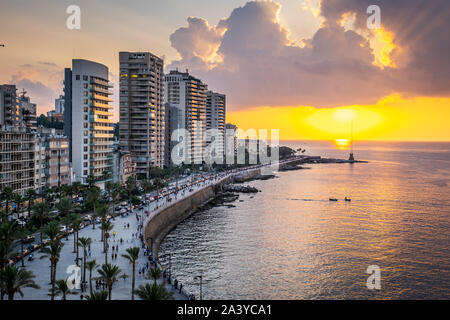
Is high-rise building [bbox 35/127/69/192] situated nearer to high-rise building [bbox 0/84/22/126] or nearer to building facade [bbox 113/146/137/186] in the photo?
building facade [bbox 113/146/137/186]

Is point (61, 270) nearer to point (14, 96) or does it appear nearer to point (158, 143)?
point (158, 143)

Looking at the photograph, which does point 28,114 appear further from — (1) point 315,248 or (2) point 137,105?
(1) point 315,248

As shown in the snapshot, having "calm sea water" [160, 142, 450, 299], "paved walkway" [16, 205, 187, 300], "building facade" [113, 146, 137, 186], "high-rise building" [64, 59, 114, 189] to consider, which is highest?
"high-rise building" [64, 59, 114, 189]

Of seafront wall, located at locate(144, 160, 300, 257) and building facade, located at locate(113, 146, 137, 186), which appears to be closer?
seafront wall, located at locate(144, 160, 300, 257)

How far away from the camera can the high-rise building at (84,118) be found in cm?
10719

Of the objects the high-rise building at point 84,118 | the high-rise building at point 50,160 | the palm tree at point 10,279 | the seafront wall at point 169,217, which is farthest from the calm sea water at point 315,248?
the high-rise building at point 84,118

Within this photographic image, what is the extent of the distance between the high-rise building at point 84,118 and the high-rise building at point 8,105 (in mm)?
50214

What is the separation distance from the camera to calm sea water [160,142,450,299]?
50.4 metres

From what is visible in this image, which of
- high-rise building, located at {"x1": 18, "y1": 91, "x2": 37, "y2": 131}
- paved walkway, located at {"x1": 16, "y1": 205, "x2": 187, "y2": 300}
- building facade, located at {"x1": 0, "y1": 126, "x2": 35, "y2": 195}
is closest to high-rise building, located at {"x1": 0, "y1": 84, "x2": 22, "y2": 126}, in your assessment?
high-rise building, located at {"x1": 18, "y1": 91, "x2": 37, "y2": 131}

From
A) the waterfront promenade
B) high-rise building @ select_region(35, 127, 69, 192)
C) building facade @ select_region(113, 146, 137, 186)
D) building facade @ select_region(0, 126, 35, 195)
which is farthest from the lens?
building facade @ select_region(113, 146, 137, 186)

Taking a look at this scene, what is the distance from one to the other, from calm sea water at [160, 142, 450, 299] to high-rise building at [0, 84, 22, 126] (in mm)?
95168

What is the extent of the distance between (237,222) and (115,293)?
52847mm

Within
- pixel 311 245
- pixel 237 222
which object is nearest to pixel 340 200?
pixel 237 222

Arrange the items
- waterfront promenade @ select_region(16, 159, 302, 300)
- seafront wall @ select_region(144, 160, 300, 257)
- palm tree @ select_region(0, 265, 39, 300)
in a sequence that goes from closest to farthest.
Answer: palm tree @ select_region(0, 265, 39, 300) → waterfront promenade @ select_region(16, 159, 302, 300) → seafront wall @ select_region(144, 160, 300, 257)
